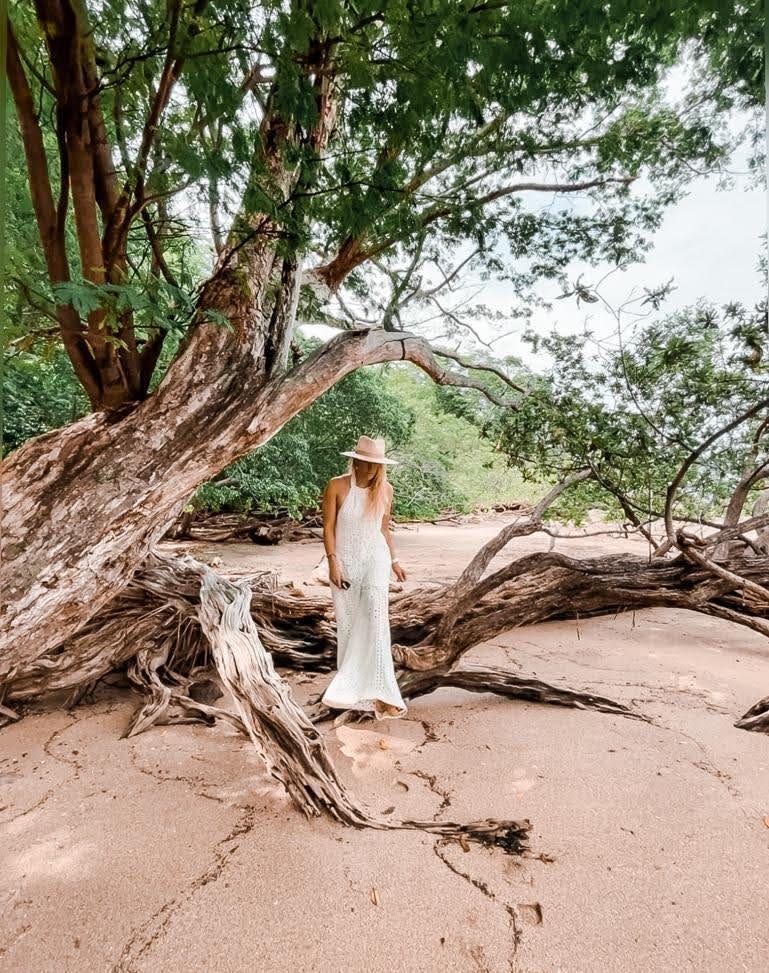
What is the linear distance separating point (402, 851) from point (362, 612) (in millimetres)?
1117

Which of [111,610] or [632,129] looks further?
[632,129]

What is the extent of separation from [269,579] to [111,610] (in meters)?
1.02

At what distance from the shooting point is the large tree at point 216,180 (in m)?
1.53

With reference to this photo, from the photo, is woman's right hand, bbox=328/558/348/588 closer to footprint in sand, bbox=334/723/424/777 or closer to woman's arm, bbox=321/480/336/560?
woman's arm, bbox=321/480/336/560

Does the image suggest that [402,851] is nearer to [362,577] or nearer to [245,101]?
[362,577]

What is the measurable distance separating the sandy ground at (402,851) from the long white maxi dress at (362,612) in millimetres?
239

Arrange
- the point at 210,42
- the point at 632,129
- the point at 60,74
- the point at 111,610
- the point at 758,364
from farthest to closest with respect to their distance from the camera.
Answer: the point at 632,129
the point at 111,610
the point at 758,364
the point at 60,74
the point at 210,42

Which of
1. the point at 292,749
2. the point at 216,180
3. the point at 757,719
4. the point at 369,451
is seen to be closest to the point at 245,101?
the point at 216,180

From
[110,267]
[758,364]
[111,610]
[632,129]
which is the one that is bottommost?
[111,610]

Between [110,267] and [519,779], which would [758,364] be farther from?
[110,267]

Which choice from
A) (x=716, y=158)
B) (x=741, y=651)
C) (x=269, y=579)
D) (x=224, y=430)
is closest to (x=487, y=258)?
(x=716, y=158)

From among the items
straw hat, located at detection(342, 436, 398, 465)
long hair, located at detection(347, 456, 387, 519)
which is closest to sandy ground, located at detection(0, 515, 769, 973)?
long hair, located at detection(347, 456, 387, 519)

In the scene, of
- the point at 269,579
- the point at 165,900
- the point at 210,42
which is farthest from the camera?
the point at 269,579

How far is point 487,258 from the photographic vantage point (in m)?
4.28
